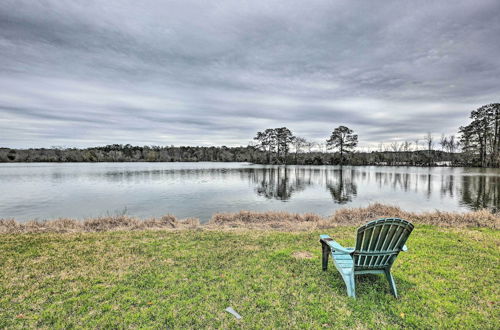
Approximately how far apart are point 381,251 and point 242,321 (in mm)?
2392

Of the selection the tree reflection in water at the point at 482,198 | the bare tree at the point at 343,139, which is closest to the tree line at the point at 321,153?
the bare tree at the point at 343,139

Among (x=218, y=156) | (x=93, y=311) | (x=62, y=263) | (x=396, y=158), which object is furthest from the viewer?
(x=218, y=156)

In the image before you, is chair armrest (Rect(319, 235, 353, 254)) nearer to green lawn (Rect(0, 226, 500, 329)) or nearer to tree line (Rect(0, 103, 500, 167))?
green lawn (Rect(0, 226, 500, 329))

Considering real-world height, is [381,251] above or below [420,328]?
above

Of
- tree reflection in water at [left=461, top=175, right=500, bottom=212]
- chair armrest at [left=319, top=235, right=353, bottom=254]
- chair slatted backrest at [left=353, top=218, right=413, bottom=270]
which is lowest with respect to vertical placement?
tree reflection in water at [left=461, top=175, right=500, bottom=212]

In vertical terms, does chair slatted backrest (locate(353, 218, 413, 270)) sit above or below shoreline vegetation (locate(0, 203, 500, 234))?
above

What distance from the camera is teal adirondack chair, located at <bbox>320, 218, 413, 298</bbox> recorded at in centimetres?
371

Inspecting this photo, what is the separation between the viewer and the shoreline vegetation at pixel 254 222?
29.6ft

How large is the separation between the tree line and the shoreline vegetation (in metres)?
49.8

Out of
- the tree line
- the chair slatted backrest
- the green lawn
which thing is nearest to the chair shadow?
the green lawn

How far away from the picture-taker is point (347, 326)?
126 inches

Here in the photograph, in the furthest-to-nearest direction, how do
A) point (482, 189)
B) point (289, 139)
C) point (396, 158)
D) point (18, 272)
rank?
point (396, 158) < point (289, 139) < point (482, 189) < point (18, 272)

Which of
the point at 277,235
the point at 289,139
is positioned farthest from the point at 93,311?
the point at 289,139

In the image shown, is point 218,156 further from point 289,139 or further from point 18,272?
point 18,272
